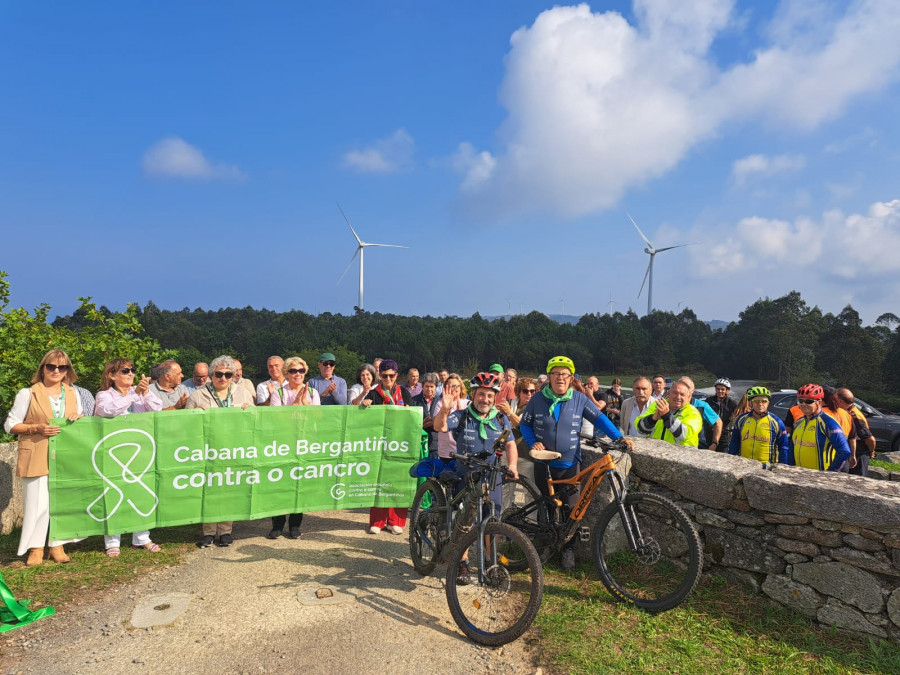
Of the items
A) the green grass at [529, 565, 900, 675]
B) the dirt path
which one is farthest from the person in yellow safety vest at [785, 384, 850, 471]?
the dirt path

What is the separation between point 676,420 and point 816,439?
1301 mm

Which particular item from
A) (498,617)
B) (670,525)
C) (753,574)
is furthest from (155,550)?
(753,574)

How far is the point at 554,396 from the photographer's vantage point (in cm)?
488

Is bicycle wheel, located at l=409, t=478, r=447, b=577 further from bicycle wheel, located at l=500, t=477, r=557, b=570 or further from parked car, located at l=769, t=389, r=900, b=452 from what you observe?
parked car, located at l=769, t=389, r=900, b=452

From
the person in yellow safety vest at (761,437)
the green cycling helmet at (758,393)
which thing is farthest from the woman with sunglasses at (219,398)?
the green cycling helmet at (758,393)

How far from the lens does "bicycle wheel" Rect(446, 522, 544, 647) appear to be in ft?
12.2

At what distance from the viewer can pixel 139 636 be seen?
3.85m

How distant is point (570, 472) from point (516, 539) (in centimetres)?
126

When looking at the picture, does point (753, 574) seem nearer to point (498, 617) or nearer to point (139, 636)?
point (498, 617)

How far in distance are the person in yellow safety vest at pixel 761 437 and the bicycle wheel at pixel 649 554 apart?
1673 millimetres

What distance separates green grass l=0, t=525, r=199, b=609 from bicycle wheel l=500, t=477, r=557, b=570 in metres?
3.22

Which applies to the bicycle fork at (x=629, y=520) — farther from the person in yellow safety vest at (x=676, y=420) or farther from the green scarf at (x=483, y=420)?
the person in yellow safety vest at (x=676, y=420)

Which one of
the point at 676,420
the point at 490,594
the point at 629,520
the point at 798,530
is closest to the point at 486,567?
the point at 490,594

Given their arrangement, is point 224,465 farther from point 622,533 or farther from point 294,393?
point 622,533
